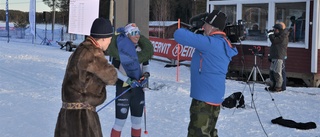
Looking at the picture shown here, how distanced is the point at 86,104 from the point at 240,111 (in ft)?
15.2

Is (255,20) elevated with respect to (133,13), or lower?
elevated

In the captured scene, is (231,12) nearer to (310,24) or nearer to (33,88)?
(310,24)

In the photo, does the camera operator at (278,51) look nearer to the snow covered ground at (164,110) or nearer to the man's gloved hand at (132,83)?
the snow covered ground at (164,110)

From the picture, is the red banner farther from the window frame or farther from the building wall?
the building wall

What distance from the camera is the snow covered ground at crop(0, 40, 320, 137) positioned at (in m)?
6.12

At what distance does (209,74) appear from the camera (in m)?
3.96

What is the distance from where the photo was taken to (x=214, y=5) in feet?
46.7

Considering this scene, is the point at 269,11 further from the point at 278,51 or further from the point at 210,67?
the point at 210,67

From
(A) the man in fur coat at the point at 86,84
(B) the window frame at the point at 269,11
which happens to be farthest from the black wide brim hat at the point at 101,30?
(B) the window frame at the point at 269,11

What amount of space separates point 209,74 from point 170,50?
38.1 feet

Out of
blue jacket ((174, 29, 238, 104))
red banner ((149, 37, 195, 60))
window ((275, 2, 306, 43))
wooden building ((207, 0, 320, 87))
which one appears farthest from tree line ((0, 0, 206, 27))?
blue jacket ((174, 29, 238, 104))

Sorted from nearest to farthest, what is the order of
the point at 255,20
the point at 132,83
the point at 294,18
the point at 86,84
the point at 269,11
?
1. the point at 86,84
2. the point at 132,83
3. the point at 294,18
4. the point at 269,11
5. the point at 255,20

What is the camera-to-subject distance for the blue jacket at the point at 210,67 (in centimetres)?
385

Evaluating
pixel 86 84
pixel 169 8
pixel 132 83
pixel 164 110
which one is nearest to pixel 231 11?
pixel 164 110
